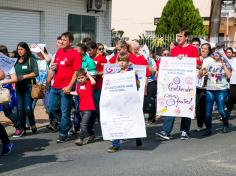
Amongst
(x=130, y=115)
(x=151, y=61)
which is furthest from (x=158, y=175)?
(x=151, y=61)

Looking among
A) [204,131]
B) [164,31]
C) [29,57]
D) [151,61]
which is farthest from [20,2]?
[164,31]

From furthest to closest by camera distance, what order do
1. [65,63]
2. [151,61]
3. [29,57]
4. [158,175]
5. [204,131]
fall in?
[151,61]
[204,131]
[29,57]
[65,63]
[158,175]

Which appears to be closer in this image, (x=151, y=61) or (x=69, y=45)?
(x=69, y=45)

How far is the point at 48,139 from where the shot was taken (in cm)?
997

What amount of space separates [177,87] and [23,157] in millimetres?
3141

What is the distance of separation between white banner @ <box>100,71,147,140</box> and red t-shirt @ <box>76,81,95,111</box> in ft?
2.01

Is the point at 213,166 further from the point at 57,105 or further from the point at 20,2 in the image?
the point at 20,2

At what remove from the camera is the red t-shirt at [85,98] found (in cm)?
925

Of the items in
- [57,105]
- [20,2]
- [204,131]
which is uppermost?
[20,2]

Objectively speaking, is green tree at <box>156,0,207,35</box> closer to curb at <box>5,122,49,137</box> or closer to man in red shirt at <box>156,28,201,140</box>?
curb at <box>5,122,49,137</box>

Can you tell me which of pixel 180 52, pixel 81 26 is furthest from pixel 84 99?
pixel 81 26

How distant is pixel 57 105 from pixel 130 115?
181 cm

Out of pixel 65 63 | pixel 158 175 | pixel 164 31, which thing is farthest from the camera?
pixel 164 31

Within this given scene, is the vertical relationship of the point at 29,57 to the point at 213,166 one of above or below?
above
